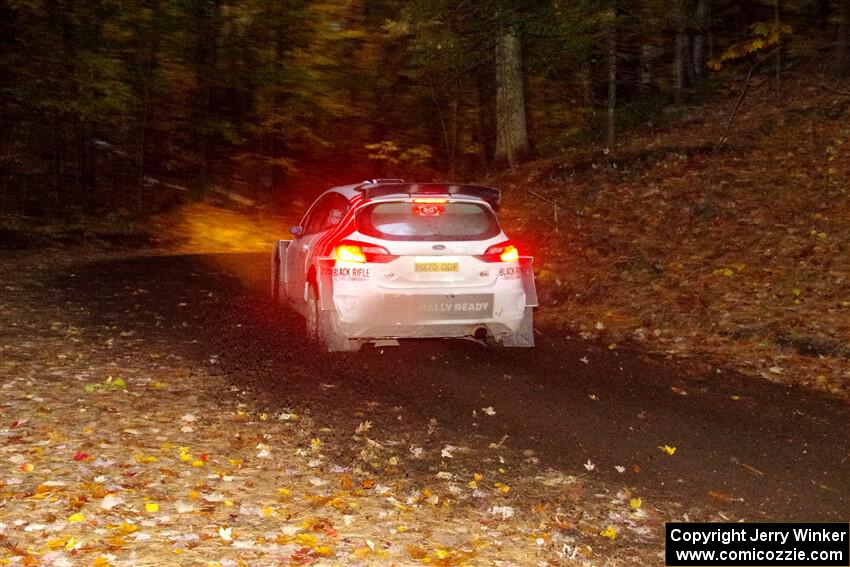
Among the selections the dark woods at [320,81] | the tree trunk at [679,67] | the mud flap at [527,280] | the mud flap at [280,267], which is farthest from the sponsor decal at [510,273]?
the tree trunk at [679,67]

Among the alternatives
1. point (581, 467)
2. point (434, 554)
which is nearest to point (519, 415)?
point (581, 467)

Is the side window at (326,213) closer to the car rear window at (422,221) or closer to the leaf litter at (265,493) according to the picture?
the car rear window at (422,221)

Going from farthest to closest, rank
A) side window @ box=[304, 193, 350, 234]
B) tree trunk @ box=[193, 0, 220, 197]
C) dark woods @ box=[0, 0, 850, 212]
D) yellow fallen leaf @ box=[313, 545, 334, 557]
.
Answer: tree trunk @ box=[193, 0, 220, 197] → dark woods @ box=[0, 0, 850, 212] → side window @ box=[304, 193, 350, 234] → yellow fallen leaf @ box=[313, 545, 334, 557]

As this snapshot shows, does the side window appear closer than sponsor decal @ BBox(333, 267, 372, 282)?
No

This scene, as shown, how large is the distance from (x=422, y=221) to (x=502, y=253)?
2.92 ft

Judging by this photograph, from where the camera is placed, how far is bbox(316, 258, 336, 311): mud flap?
27.0 ft

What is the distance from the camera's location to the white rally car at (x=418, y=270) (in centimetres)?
805

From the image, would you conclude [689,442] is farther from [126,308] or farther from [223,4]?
[223,4]

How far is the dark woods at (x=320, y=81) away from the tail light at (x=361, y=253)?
11.5m

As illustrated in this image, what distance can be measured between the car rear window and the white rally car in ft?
0.03

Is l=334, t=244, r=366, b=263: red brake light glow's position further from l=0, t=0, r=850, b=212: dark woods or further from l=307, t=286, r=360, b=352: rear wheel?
l=0, t=0, r=850, b=212: dark woods

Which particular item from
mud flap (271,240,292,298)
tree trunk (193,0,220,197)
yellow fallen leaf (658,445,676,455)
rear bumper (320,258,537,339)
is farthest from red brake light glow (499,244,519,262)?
tree trunk (193,0,220,197)

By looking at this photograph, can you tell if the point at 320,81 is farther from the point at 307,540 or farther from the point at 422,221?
the point at 307,540

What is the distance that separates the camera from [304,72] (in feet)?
92.2
